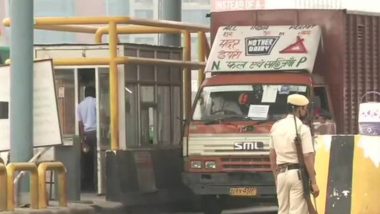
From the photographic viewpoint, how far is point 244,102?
1602cm

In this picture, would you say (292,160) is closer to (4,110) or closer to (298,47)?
(298,47)

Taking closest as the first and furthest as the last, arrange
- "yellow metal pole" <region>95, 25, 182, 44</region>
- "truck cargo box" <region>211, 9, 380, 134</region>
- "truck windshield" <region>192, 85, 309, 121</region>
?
"truck windshield" <region>192, 85, 309, 121</region> < "truck cargo box" <region>211, 9, 380, 134</region> < "yellow metal pole" <region>95, 25, 182, 44</region>

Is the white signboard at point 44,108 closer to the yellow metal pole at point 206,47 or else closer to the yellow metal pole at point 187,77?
the yellow metal pole at point 187,77

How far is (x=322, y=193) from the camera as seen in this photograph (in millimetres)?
12562

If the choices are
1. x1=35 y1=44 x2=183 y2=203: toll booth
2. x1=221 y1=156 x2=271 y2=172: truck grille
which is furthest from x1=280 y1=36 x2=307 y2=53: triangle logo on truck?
x1=35 y1=44 x2=183 y2=203: toll booth

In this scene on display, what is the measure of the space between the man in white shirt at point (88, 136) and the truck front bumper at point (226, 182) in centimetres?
204

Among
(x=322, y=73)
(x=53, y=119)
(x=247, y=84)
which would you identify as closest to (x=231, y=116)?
(x=247, y=84)

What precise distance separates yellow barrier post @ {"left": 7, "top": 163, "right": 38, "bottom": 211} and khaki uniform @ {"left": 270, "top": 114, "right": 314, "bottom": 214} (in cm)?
388

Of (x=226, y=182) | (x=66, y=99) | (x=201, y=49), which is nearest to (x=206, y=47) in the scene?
(x=201, y=49)

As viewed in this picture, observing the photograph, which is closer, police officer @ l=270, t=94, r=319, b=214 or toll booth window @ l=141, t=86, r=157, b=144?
police officer @ l=270, t=94, r=319, b=214

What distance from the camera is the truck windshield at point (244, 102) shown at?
51.8ft

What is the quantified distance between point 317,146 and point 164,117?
6.06 m

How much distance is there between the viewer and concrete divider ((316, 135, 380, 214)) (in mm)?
12203

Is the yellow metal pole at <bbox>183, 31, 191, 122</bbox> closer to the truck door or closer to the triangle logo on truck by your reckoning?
the triangle logo on truck
